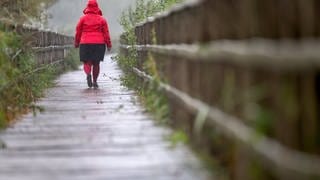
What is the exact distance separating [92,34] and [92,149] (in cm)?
1009

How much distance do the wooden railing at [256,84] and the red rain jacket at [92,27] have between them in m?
9.97

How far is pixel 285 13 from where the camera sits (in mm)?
4016

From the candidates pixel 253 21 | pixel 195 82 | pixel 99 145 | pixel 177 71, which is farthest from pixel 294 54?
pixel 177 71

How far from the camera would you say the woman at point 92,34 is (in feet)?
57.2

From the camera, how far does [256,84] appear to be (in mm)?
4605

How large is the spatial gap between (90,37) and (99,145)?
980 cm

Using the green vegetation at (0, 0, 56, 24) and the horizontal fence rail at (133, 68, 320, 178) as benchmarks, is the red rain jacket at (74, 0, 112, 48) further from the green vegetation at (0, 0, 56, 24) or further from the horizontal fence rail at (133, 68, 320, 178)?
the horizontal fence rail at (133, 68, 320, 178)

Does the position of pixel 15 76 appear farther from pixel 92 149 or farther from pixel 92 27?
pixel 92 27

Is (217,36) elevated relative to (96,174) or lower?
elevated

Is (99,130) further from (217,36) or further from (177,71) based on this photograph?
(217,36)

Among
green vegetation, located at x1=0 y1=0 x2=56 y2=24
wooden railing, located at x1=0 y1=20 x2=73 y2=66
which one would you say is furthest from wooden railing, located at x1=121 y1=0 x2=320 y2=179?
green vegetation, located at x1=0 y1=0 x2=56 y2=24

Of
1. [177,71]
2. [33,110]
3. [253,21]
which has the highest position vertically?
[253,21]

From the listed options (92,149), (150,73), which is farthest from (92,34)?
(92,149)

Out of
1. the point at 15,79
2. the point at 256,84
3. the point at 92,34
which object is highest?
the point at 256,84
